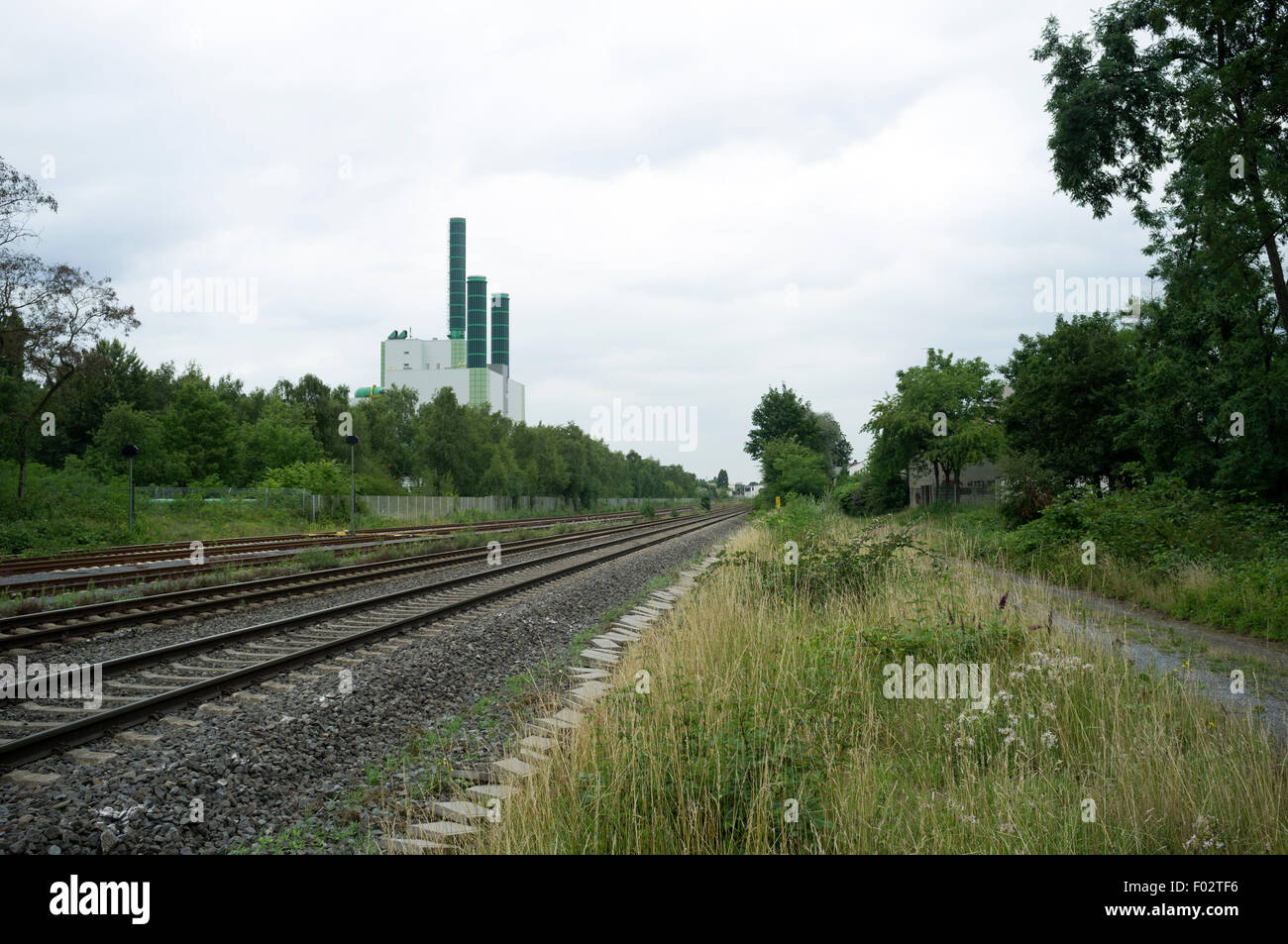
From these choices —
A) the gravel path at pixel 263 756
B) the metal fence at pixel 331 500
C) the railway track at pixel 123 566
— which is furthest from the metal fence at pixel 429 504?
the gravel path at pixel 263 756

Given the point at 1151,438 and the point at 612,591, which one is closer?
the point at 612,591

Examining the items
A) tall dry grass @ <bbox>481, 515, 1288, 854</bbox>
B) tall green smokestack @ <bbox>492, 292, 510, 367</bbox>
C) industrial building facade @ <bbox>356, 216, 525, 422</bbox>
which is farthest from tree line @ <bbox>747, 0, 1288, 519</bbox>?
tall green smokestack @ <bbox>492, 292, 510, 367</bbox>

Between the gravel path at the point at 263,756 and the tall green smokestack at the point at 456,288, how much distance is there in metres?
133

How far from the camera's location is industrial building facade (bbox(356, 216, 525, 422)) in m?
135

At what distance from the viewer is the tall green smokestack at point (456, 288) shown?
13775cm

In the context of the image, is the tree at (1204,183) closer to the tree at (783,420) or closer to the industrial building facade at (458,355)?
the tree at (783,420)

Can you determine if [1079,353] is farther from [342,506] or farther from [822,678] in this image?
[342,506]

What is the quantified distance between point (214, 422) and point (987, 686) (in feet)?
207

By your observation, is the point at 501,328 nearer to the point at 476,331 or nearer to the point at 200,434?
the point at 476,331

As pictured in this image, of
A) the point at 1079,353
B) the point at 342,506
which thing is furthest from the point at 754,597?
the point at 342,506

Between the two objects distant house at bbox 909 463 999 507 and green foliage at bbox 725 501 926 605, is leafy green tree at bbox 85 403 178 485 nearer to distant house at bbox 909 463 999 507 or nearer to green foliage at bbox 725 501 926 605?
green foliage at bbox 725 501 926 605

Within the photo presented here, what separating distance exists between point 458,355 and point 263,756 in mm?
138005

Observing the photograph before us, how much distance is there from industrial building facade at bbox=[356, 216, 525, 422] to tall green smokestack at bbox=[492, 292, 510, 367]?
0.90ft
